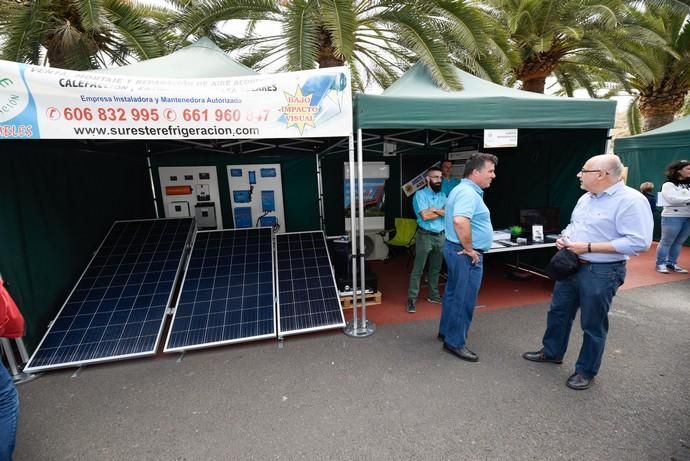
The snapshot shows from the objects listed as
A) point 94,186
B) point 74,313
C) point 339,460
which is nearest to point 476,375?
point 339,460

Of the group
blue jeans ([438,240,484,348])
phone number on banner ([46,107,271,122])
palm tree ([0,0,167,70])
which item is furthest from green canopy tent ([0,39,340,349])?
blue jeans ([438,240,484,348])

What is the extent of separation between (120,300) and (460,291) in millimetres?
3769

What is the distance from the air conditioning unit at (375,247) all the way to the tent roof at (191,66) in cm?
373

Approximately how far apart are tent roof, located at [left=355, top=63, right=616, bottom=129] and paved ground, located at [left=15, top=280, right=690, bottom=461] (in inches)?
93.0

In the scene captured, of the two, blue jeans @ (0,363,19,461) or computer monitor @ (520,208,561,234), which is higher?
computer monitor @ (520,208,561,234)

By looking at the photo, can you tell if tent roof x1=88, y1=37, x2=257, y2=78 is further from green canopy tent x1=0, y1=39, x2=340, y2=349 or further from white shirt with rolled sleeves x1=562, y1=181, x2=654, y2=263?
white shirt with rolled sleeves x1=562, y1=181, x2=654, y2=263

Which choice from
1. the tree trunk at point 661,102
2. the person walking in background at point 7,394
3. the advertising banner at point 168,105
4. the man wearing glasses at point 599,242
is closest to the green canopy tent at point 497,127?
the advertising banner at point 168,105

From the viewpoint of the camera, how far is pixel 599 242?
8.37 feet

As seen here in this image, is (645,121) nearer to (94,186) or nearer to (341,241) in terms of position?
(341,241)

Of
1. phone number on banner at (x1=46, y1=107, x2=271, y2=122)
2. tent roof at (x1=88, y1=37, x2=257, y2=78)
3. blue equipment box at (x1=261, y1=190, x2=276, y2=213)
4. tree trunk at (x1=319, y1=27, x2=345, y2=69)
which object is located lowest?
blue equipment box at (x1=261, y1=190, x2=276, y2=213)

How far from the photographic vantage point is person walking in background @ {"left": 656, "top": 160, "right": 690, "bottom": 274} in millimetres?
5324

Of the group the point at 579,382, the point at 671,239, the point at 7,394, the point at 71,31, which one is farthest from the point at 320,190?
the point at 671,239

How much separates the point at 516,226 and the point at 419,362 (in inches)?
112

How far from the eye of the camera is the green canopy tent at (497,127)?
134 inches
